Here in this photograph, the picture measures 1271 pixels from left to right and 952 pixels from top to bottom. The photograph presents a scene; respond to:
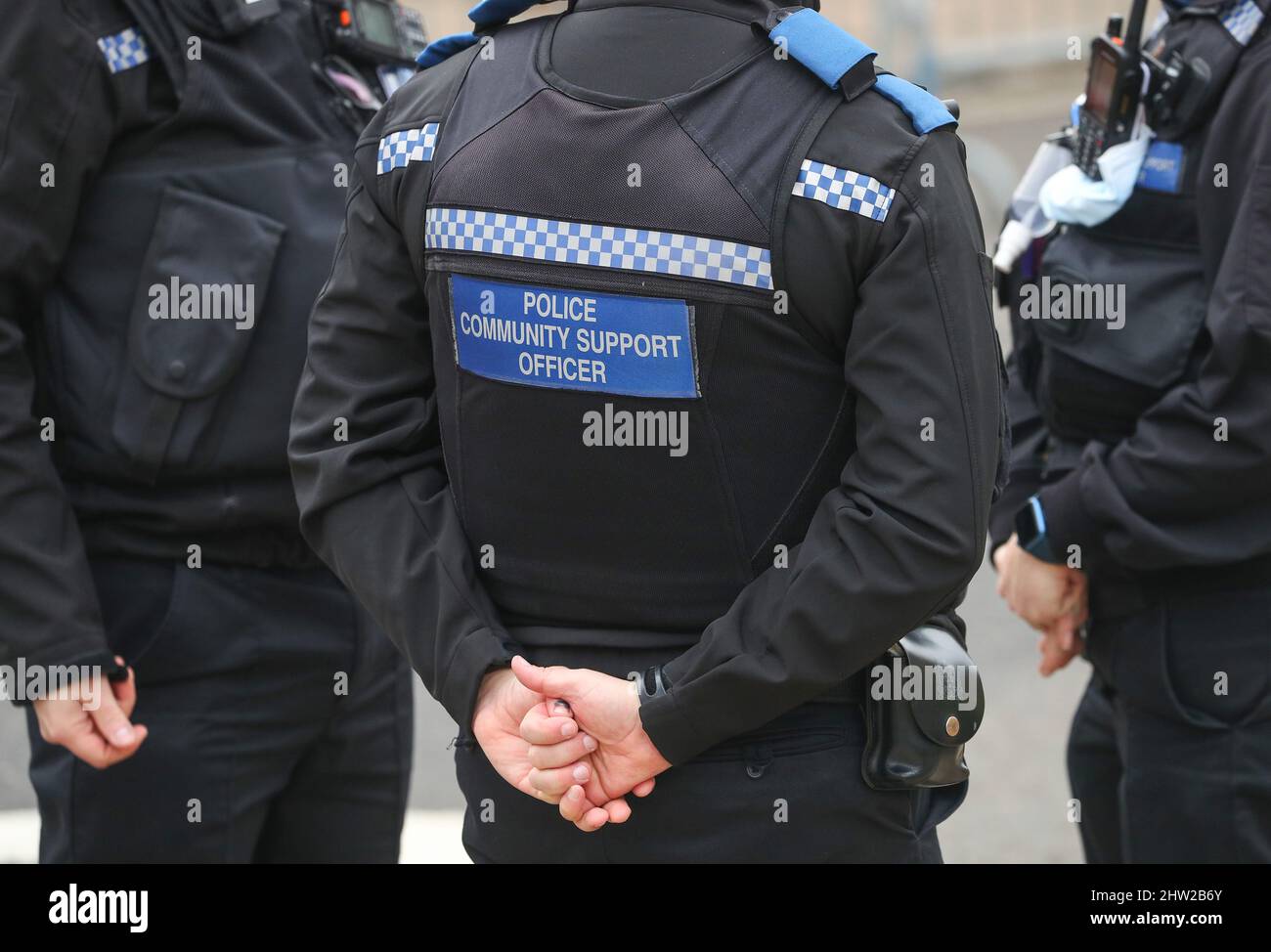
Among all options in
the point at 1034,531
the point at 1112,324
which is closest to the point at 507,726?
the point at 1034,531

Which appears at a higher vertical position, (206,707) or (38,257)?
(38,257)

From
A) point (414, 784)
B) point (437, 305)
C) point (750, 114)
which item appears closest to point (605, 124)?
point (750, 114)

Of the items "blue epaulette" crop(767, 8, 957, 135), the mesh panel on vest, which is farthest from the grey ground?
"blue epaulette" crop(767, 8, 957, 135)

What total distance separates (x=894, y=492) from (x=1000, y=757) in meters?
2.77

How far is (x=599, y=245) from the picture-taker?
5.86ft

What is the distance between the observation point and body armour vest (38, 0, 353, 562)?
7.66ft

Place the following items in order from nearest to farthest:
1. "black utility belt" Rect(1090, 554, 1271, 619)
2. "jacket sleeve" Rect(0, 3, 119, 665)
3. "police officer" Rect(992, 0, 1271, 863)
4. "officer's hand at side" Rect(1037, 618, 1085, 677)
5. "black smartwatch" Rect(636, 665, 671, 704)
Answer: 1. "black smartwatch" Rect(636, 665, 671, 704)
2. "jacket sleeve" Rect(0, 3, 119, 665)
3. "police officer" Rect(992, 0, 1271, 863)
4. "black utility belt" Rect(1090, 554, 1271, 619)
5. "officer's hand at side" Rect(1037, 618, 1085, 677)

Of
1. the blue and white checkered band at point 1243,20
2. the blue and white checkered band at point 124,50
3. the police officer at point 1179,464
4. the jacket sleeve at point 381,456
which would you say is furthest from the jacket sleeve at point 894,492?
the blue and white checkered band at point 124,50

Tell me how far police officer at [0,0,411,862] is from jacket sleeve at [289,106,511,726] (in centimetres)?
42

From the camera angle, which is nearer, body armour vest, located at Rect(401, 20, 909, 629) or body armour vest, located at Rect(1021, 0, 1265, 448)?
body armour vest, located at Rect(401, 20, 909, 629)

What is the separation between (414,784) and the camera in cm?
445

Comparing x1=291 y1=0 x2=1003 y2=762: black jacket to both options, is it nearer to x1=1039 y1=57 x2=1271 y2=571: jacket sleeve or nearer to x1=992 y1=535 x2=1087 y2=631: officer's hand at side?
x1=1039 y1=57 x2=1271 y2=571: jacket sleeve

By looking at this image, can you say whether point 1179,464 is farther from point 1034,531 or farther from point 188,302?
point 188,302

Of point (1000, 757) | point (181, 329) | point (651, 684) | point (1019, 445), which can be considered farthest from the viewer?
point (1000, 757)
